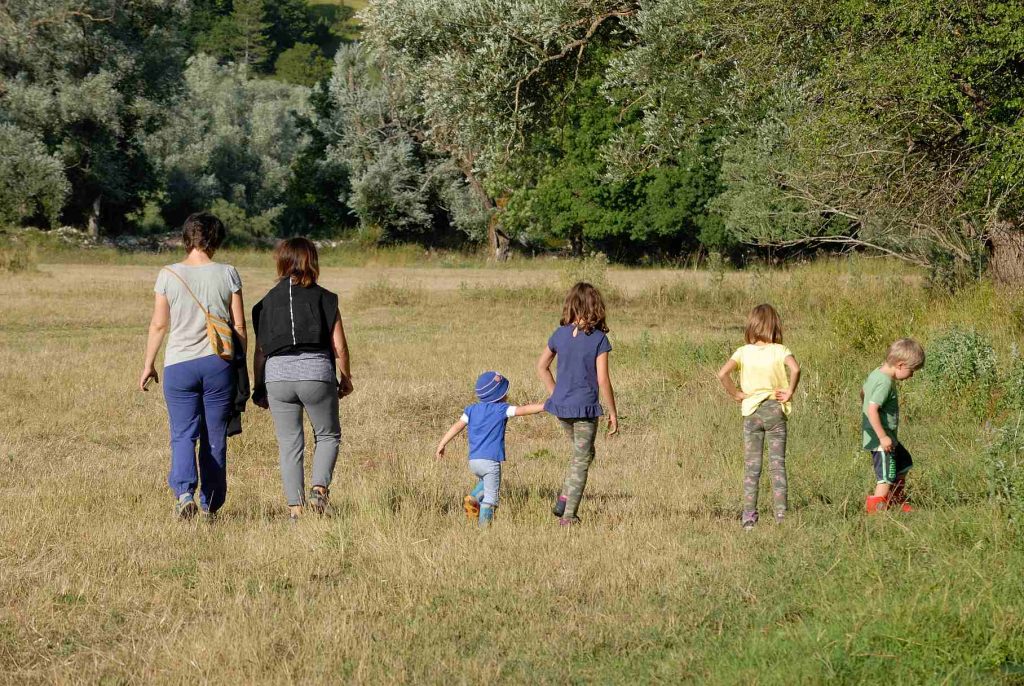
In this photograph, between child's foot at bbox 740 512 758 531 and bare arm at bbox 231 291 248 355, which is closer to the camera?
child's foot at bbox 740 512 758 531

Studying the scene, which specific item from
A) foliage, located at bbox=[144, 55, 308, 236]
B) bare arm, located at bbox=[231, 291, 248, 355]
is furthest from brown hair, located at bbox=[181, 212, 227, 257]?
foliage, located at bbox=[144, 55, 308, 236]

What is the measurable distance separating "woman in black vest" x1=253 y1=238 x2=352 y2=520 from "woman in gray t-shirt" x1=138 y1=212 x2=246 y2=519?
231mm

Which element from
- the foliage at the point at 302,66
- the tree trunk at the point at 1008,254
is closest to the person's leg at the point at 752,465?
the tree trunk at the point at 1008,254

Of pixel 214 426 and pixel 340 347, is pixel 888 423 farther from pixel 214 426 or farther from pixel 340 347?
pixel 214 426

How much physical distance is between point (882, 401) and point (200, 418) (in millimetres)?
4383

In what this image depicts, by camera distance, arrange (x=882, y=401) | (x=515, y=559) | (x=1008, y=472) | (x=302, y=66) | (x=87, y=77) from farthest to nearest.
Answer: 1. (x=302, y=66)
2. (x=87, y=77)
3. (x=882, y=401)
4. (x=1008, y=472)
5. (x=515, y=559)

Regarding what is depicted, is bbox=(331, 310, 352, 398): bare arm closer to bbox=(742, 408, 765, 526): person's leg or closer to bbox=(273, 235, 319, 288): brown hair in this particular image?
bbox=(273, 235, 319, 288): brown hair

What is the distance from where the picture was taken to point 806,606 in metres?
5.19

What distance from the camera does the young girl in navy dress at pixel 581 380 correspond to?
7094 millimetres

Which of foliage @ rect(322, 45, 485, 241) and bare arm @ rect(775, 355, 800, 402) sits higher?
foliage @ rect(322, 45, 485, 241)

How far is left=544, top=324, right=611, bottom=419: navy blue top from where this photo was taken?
7.09m

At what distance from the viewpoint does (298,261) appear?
22.9 ft

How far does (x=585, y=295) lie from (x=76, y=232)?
43733 millimetres

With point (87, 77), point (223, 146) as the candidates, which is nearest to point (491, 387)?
point (87, 77)
